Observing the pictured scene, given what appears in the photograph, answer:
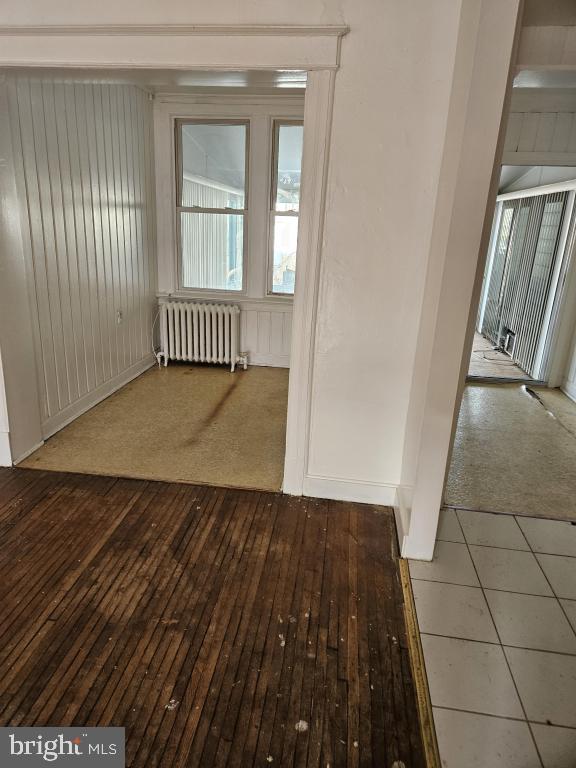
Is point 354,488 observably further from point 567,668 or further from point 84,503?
point 84,503

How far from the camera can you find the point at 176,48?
214 cm

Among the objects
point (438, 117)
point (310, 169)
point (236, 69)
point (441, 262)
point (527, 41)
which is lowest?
point (441, 262)

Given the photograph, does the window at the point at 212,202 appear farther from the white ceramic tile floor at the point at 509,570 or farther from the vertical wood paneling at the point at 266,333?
the white ceramic tile floor at the point at 509,570

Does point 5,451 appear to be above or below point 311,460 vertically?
below

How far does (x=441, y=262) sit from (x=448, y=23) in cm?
100

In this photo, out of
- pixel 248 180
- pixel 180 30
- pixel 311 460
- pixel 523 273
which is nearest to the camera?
pixel 180 30

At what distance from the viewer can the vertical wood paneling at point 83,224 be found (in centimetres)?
298

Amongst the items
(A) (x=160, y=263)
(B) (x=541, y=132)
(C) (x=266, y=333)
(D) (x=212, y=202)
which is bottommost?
(C) (x=266, y=333)

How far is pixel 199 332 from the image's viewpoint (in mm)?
4969

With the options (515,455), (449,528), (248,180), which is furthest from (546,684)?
(248,180)

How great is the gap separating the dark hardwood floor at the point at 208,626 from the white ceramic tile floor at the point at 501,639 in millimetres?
132

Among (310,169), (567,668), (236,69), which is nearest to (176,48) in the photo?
(236,69)
